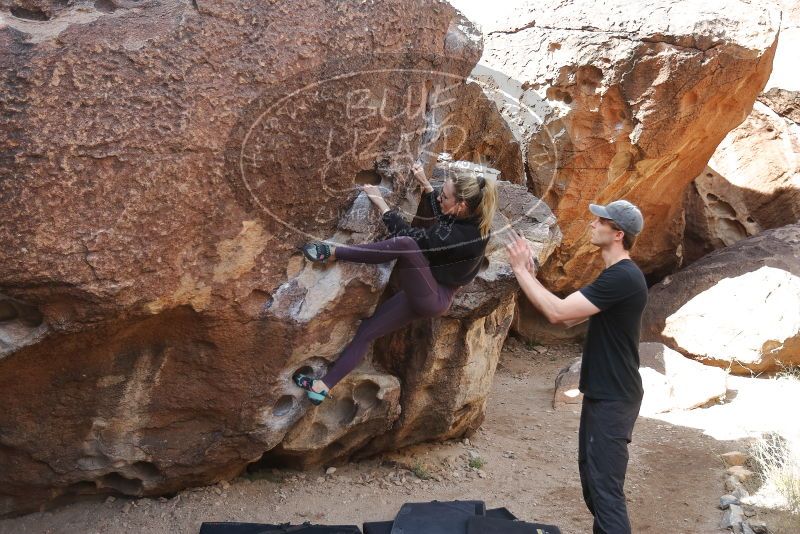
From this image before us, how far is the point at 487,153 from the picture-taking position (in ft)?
21.4

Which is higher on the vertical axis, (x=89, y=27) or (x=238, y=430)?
(x=89, y=27)

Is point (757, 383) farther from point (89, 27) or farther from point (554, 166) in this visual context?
point (89, 27)

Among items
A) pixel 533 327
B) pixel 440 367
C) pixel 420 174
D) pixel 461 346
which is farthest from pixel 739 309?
pixel 420 174

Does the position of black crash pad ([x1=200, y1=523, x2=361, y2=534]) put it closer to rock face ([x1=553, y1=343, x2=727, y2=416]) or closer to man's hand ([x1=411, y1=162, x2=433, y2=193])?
man's hand ([x1=411, y1=162, x2=433, y2=193])

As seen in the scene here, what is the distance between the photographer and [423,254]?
3576mm

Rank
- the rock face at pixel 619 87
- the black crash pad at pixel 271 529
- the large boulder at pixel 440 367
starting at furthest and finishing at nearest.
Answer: the rock face at pixel 619 87
the large boulder at pixel 440 367
the black crash pad at pixel 271 529

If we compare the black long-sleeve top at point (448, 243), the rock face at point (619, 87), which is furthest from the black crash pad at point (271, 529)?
the rock face at point (619, 87)

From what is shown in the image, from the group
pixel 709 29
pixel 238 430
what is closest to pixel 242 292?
pixel 238 430

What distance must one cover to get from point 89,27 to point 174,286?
1.05 metres

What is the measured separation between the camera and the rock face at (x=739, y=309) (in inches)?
259

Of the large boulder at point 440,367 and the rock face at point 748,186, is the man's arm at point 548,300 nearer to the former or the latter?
the large boulder at point 440,367

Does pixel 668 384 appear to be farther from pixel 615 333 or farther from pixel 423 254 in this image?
pixel 423 254

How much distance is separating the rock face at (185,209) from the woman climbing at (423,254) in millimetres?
105

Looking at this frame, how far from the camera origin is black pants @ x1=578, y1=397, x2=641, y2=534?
3.13 metres
